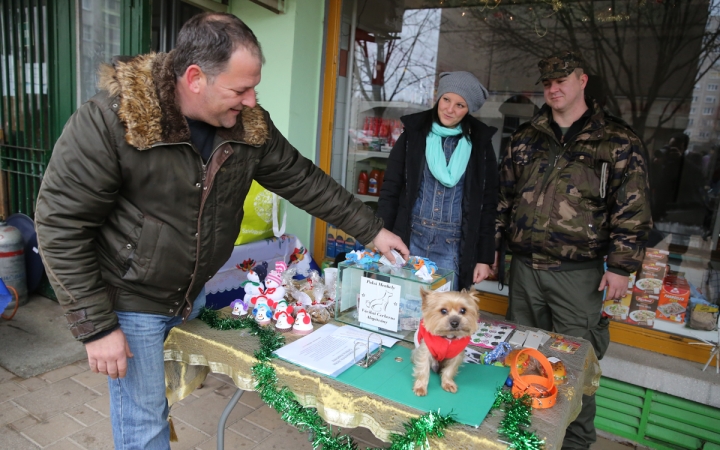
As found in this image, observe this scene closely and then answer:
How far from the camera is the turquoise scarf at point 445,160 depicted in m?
2.64

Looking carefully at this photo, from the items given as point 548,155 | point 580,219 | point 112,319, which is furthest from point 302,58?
point 112,319

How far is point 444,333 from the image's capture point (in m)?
1.49

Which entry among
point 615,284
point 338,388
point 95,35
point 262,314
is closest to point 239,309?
point 262,314

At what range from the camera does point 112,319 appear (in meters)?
1.51

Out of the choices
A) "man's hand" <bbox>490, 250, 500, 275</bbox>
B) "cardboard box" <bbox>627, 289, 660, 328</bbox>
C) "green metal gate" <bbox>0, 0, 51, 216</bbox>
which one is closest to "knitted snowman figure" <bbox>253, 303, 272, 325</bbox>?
"man's hand" <bbox>490, 250, 500, 275</bbox>

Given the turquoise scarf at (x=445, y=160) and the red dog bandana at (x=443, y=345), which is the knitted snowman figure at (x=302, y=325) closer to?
the red dog bandana at (x=443, y=345)

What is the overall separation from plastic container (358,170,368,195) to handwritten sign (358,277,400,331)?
9.10ft

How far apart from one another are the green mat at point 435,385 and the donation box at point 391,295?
16cm

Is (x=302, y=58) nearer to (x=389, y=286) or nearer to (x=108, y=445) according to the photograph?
(x=389, y=286)

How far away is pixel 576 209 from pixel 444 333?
1.37m

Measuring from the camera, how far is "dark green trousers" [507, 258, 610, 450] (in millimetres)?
2545

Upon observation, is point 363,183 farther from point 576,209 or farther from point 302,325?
point 302,325


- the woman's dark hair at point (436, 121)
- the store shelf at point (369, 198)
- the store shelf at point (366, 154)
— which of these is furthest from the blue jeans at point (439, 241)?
the store shelf at point (366, 154)

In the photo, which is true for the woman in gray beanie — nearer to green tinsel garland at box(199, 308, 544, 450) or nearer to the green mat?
the green mat
